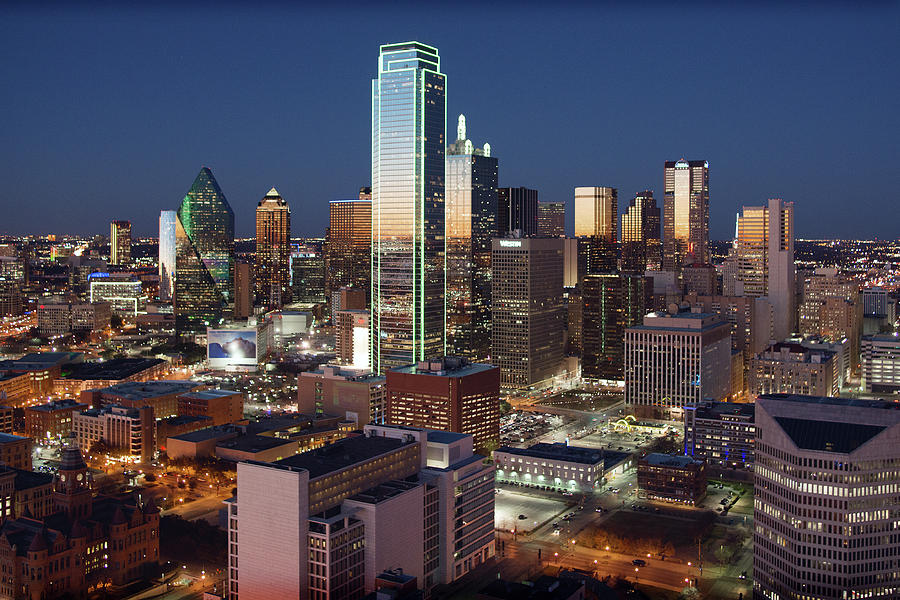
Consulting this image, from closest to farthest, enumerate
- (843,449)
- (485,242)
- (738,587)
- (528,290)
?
(843,449) → (738,587) → (528,290) → (485,242)

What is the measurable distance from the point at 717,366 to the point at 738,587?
3052 cm

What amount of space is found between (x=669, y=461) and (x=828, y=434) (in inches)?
555

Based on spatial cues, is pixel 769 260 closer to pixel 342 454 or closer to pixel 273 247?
pixel 342 454

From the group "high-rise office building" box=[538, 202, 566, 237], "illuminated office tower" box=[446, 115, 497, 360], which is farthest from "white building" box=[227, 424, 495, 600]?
"high-rise office building" box=[538, 202, 566, 237]

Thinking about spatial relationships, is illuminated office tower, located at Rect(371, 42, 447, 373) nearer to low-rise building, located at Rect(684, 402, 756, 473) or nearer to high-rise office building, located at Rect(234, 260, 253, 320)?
low-rise building, located at Rect(684, 402, 756, 473)

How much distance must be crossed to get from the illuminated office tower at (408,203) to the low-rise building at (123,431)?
1710cm

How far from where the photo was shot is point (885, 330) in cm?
8394

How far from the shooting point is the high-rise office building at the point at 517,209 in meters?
103

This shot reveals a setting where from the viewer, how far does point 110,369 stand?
6500cm

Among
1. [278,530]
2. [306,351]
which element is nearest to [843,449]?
[278,530]

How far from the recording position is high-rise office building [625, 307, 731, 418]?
5562 centimetres

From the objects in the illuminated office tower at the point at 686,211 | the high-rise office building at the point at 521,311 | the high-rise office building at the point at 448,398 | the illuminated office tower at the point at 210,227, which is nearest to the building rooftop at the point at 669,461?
the high-rise office building at the point at 448,398

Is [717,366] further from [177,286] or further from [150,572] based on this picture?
[177,286]

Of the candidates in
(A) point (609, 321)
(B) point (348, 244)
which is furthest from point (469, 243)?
(B) point (348, 244)
